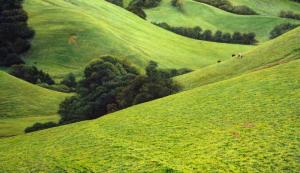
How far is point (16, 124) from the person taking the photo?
73062 millimetres

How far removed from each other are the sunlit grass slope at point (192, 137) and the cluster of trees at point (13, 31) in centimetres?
7460

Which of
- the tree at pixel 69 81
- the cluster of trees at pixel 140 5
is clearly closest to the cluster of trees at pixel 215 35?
the cluster of trees at pixel 140 5

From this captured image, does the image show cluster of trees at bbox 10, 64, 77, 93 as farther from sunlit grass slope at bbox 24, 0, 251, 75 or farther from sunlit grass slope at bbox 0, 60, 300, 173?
sunlit grass slope at bbox 0, 60, 300, 173

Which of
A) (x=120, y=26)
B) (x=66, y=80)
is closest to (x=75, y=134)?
(x=66, y=80)

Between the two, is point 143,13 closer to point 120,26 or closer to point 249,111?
point 120,26

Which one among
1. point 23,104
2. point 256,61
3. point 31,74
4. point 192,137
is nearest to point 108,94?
point 23,104

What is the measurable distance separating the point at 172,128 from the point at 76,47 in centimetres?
8874

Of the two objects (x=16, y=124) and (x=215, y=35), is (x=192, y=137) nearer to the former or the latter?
(x=16, y=124)

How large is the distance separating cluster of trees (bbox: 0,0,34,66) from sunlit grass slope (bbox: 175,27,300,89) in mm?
58723

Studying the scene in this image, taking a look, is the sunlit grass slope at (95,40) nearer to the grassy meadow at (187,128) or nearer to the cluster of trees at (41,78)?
the cluster of trees at (41,78)

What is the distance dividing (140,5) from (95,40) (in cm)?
6783

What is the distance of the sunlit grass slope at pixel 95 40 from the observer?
12256 centimetres

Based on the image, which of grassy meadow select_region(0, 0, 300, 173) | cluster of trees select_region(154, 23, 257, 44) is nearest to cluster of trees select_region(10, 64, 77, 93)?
grassy meadow select_region(0, 0, 300, 173)

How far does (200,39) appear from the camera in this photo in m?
177
